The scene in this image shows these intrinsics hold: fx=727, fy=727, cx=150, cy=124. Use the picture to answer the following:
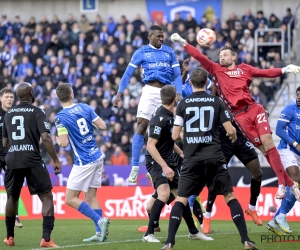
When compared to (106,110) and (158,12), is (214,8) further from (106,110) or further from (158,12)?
(106,110)

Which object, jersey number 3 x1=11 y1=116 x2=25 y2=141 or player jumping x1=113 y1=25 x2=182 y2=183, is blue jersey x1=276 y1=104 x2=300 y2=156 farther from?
jersey number 3 x1=11 y1=116 x2=25 y2=141

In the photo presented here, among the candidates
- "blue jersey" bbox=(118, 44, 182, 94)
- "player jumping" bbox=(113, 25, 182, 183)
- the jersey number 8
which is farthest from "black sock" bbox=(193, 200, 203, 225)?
the jersey number 8

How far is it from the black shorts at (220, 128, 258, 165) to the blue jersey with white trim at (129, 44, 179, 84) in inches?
68.7

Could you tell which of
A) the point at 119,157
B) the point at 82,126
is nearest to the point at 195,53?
the point at 82,126

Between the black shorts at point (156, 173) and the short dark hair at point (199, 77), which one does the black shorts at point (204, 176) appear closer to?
the short dark hair at point (199, 77)

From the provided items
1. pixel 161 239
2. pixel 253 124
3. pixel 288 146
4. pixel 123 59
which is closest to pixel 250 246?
pixel 161 239

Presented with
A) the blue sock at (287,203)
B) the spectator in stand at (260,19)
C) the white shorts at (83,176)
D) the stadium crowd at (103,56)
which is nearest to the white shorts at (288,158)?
the blue sock at (287,203)

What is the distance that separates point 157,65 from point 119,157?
30.3 feet

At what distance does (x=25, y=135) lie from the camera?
1088 centimetres

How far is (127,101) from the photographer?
961 inches

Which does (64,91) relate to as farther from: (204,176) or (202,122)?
(204,176)

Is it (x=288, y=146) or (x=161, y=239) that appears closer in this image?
(x=161, y=239)

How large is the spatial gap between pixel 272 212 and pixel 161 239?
7044 millimetres

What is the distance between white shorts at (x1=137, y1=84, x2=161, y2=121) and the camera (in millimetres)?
13688
